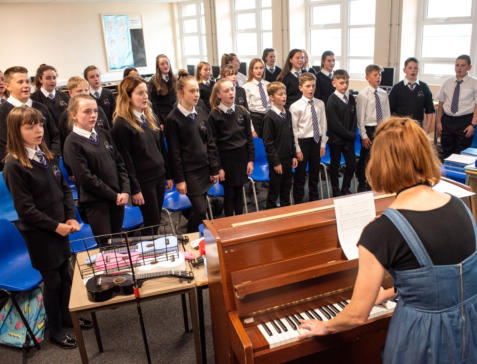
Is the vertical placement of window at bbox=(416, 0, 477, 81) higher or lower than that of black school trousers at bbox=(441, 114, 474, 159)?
higher

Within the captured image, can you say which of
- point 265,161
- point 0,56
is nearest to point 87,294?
point 265,161

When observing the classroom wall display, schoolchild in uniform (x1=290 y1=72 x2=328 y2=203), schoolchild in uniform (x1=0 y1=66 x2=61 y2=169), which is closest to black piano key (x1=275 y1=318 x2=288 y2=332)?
schoolchild in uniform (x1=290 y1=72 x2=328 y2=203)

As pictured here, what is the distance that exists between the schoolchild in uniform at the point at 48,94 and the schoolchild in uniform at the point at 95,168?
1.88m

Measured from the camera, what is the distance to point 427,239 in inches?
52.1

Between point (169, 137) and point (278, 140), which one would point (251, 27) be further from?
point (169, 137)

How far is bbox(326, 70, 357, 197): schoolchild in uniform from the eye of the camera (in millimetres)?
4566

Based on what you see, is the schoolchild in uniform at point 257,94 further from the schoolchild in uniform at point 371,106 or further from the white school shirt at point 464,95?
the white school shirt at point 464,95

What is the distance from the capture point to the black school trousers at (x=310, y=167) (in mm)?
4418

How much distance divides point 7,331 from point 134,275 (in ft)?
4.12

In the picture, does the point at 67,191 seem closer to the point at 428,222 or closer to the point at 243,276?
the point at 243,276

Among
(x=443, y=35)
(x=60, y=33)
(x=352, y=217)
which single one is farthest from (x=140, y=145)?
(x=60, y=33)

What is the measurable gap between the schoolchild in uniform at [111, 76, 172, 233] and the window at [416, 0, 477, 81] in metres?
5.66

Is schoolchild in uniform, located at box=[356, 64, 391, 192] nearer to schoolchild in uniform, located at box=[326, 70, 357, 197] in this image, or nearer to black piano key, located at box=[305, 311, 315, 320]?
schoolchild in uniform, located at box=[326, 70, 357, 197]

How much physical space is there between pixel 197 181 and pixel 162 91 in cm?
262
